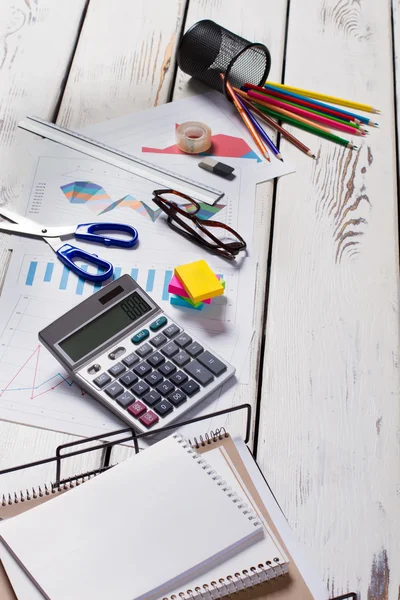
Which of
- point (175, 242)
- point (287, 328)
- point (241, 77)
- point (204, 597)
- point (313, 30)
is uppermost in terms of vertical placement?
point (313, 30)

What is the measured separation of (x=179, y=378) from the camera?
746 millimetres

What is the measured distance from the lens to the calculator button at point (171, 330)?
78 centimetres

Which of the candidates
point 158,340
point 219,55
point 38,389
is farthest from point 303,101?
point 38,389

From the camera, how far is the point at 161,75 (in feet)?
3.67

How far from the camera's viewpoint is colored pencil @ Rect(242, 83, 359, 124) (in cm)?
105

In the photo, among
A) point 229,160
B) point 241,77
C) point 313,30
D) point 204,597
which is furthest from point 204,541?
point 313,30

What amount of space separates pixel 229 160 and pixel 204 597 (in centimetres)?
60

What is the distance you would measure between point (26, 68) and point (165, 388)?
61 centimetres

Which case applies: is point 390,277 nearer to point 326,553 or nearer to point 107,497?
point 326,553

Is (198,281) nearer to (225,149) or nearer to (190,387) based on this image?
(190,387)

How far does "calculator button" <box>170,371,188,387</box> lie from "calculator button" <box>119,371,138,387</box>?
4 centimetres

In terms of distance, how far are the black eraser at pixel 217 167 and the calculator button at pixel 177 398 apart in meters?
0.35

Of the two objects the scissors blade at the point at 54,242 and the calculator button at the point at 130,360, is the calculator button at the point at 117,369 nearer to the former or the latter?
the calculator button at the point at 130,360

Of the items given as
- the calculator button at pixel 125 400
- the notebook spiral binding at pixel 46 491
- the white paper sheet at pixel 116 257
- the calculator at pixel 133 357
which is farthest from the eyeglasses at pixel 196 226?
the notebook spiral binding at pixel 46 491
